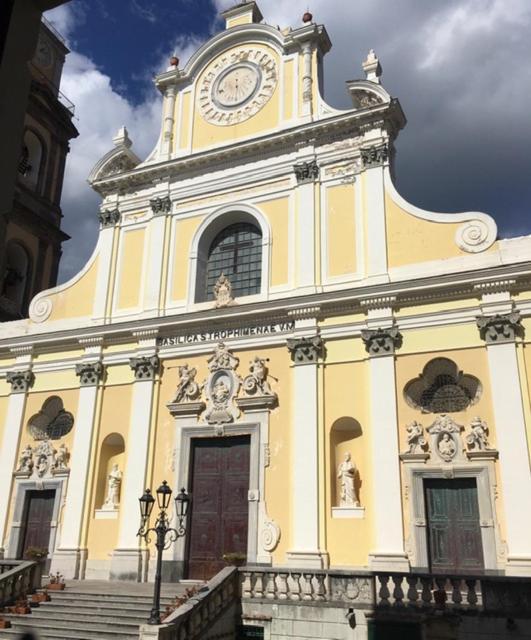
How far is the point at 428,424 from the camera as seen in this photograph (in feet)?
45.8

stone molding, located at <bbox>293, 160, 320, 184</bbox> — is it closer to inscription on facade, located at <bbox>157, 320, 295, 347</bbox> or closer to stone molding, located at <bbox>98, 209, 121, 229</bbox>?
inscription on facade, located at <bbox>157, 320, 295, 347</bbox>

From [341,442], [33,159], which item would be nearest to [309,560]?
[341,442]

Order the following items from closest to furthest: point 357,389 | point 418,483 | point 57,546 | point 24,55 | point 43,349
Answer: point 24,55 < point 418,483 < point 357,389 < point 57,546 < point 43,349

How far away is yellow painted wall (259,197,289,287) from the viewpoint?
663 inches

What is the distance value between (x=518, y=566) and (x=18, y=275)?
60.0 ft

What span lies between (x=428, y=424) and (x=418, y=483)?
1.27 m

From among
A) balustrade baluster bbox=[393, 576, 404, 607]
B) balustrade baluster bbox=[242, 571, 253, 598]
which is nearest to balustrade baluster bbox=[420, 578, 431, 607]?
balustrade baluster bbox=[393, 576, 404, 607]

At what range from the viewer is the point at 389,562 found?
13.0 m

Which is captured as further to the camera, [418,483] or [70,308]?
[70,308]

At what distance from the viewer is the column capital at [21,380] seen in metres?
18.7

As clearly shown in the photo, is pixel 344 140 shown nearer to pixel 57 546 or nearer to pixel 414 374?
pixel 414 374

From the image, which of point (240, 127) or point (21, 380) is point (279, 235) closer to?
point (240, 127)

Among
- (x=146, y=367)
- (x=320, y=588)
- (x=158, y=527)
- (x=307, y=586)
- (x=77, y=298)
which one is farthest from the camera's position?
(x=77, y=298)

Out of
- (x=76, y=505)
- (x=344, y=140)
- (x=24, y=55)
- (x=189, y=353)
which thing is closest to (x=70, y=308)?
(x=189, y=353)
